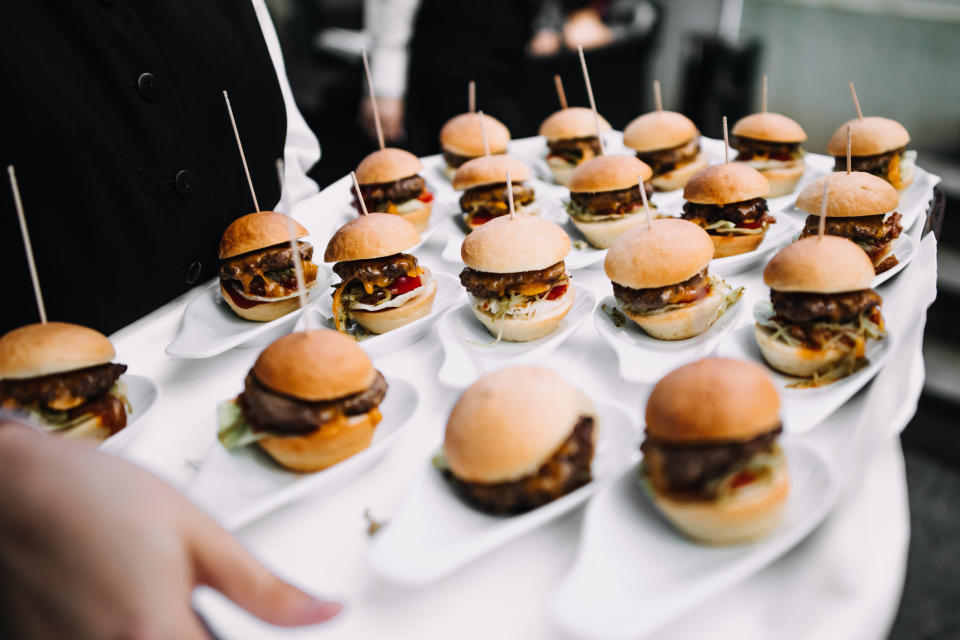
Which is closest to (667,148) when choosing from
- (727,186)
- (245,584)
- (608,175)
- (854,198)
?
(608,175)

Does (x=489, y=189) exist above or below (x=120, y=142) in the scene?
below

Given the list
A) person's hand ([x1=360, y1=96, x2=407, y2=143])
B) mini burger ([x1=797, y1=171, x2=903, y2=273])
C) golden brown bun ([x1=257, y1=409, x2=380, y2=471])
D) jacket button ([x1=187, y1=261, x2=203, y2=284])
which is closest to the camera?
golden brown bun ([x1=257, y1=409, x2=380, y2=471])

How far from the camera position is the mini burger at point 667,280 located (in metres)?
2.34

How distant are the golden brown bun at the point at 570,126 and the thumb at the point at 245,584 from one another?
11.0ft

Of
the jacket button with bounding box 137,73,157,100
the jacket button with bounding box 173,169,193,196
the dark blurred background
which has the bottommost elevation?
the dark blurred background

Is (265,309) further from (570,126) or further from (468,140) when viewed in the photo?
(570,126)

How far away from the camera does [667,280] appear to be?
232cm

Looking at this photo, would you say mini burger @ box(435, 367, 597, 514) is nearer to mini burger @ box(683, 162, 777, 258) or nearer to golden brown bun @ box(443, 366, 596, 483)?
golden brown bun @ box(443, 366, 596, 483)

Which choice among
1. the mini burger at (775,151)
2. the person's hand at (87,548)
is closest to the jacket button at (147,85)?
the person's hand at (87,548)

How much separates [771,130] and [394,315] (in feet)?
7.96

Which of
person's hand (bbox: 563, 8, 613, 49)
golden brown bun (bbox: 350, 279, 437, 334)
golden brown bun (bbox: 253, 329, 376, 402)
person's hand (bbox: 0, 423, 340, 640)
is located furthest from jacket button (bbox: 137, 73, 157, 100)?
person's hand (bbox: 563, 8, 613, 49)

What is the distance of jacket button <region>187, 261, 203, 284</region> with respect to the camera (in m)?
2.75

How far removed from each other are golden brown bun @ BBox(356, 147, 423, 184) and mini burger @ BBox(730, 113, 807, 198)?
1882mm

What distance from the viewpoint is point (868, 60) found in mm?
6426
